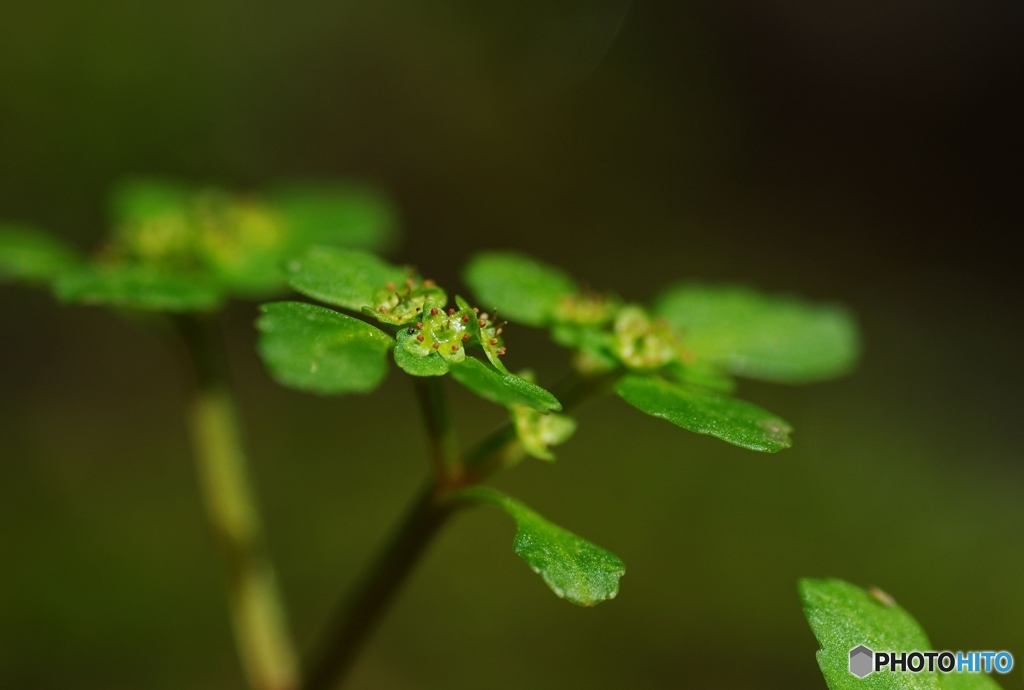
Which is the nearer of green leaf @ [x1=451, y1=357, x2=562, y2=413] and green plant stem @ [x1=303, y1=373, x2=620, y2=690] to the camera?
green leaf @ [x1=451, y1=357, x2=562, y2=413]

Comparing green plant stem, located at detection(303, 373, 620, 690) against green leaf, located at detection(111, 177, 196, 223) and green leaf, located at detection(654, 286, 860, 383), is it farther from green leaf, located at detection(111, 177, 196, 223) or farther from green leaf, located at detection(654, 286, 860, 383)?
green leaf, located at detection(111, 177, 196, 223)

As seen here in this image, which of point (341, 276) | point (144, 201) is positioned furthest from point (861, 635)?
point (144, 201)

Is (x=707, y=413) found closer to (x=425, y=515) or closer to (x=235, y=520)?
(x=425, y=515)

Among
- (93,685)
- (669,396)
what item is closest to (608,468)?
(93,685)

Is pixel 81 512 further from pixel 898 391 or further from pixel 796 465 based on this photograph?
pixel 898 391

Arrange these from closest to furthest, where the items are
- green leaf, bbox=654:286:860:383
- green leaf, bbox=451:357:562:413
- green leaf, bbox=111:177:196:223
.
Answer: green leaf, bbox=451:357:562:413
green leaf, bbox=654:286:860:383
green leaf, bbox=111:177:196:223

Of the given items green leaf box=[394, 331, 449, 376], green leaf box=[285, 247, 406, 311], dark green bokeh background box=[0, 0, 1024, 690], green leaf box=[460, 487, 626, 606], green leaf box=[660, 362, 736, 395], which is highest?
green leaf box=[285, 247, 406, 311]

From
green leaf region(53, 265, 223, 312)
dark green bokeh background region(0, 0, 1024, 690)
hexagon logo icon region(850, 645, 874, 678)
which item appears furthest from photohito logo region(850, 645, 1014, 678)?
dark green bokeh background region(0, 0, 1024, 690)

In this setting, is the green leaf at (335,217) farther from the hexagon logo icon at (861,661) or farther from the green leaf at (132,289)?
the hexagon logo icon at (861,661)
